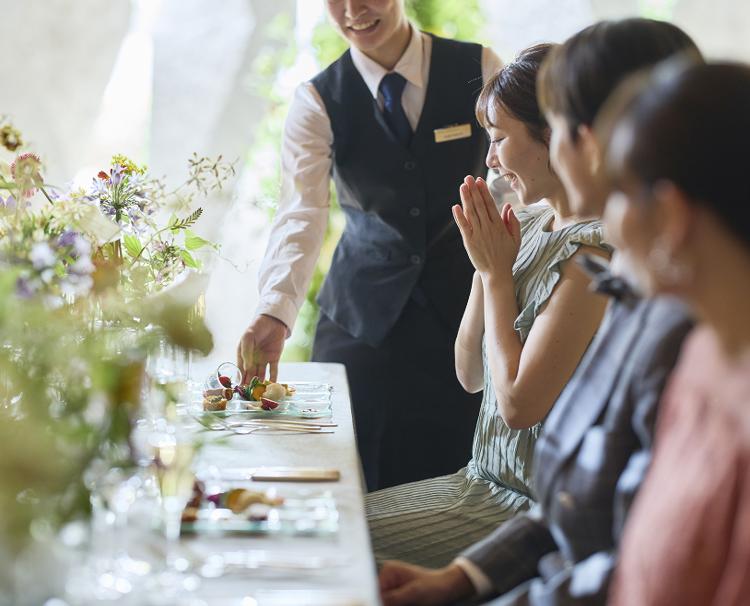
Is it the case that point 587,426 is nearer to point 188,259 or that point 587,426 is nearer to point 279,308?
point 188,259

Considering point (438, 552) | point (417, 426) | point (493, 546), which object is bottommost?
point (417, 426)

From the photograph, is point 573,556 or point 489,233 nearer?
point 573,556

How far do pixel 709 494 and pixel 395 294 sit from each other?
78.2 inches

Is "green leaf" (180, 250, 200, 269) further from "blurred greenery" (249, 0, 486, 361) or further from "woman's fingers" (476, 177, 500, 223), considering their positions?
"blurred greenery" (249, 0, 486, 361)

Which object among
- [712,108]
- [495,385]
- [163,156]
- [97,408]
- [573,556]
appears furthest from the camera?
[163,156]

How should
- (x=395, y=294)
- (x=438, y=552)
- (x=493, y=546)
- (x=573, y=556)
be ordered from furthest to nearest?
(x=395, y=294) < (x=438, y=552) < (x=493, y=546) < (x=573, y=556)

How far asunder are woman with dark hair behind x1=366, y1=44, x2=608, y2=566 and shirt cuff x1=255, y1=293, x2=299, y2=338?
524 mm

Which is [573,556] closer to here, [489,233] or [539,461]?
[539,461]

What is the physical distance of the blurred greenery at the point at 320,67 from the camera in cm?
425

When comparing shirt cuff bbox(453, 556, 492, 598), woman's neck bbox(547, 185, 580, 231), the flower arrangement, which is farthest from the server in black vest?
shirt cuff bbox(453, 556, 492, 598)

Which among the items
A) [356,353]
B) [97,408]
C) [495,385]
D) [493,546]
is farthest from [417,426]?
[97,408]

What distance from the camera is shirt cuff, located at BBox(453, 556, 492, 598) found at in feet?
4.56

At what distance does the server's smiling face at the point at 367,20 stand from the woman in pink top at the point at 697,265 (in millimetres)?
1820

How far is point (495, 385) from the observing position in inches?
73.9
